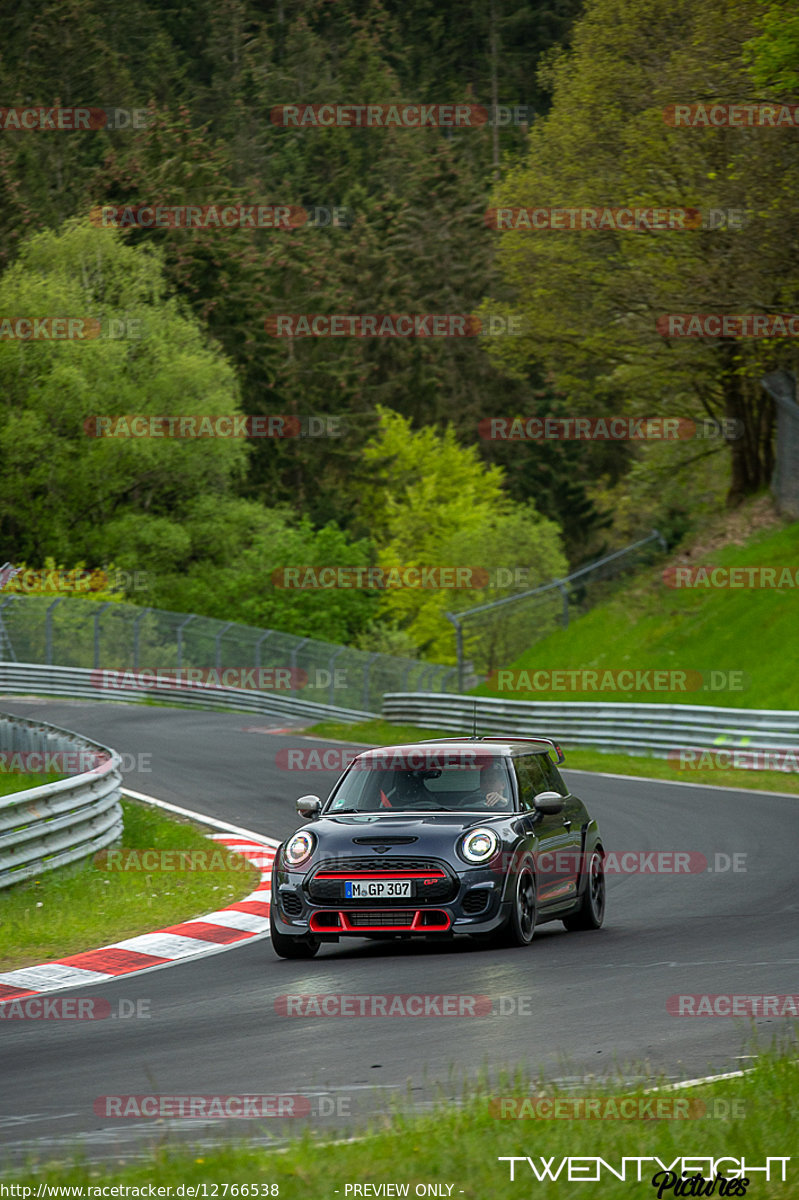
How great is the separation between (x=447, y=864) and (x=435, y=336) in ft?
268

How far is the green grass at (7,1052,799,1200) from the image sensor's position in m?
5.15

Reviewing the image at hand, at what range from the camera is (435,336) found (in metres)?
90.9

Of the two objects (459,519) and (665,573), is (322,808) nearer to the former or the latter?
(665,573)

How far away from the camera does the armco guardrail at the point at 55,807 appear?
14.0 m

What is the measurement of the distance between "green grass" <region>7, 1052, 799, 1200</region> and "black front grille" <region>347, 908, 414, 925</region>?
459 centimetres

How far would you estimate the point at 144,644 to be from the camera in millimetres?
48656

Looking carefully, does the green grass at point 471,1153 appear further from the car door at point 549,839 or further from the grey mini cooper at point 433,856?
the car door at point 549,839

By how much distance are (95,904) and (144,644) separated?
114 ft

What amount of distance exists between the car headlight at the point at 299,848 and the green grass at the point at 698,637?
20.1 m

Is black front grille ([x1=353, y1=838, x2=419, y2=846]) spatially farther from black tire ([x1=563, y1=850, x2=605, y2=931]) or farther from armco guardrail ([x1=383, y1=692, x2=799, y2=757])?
armco guardrail ([x1=383, y1=692, x2=799, y2=757])

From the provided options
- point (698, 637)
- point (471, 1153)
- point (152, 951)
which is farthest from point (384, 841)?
point (698, 637)

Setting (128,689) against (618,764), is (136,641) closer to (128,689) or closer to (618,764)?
(128,689)

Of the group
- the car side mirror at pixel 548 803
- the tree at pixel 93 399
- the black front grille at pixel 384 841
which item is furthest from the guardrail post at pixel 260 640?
the black front grille at pixel 384 841

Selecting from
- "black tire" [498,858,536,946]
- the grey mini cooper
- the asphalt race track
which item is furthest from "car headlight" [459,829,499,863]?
the asphalt race track
